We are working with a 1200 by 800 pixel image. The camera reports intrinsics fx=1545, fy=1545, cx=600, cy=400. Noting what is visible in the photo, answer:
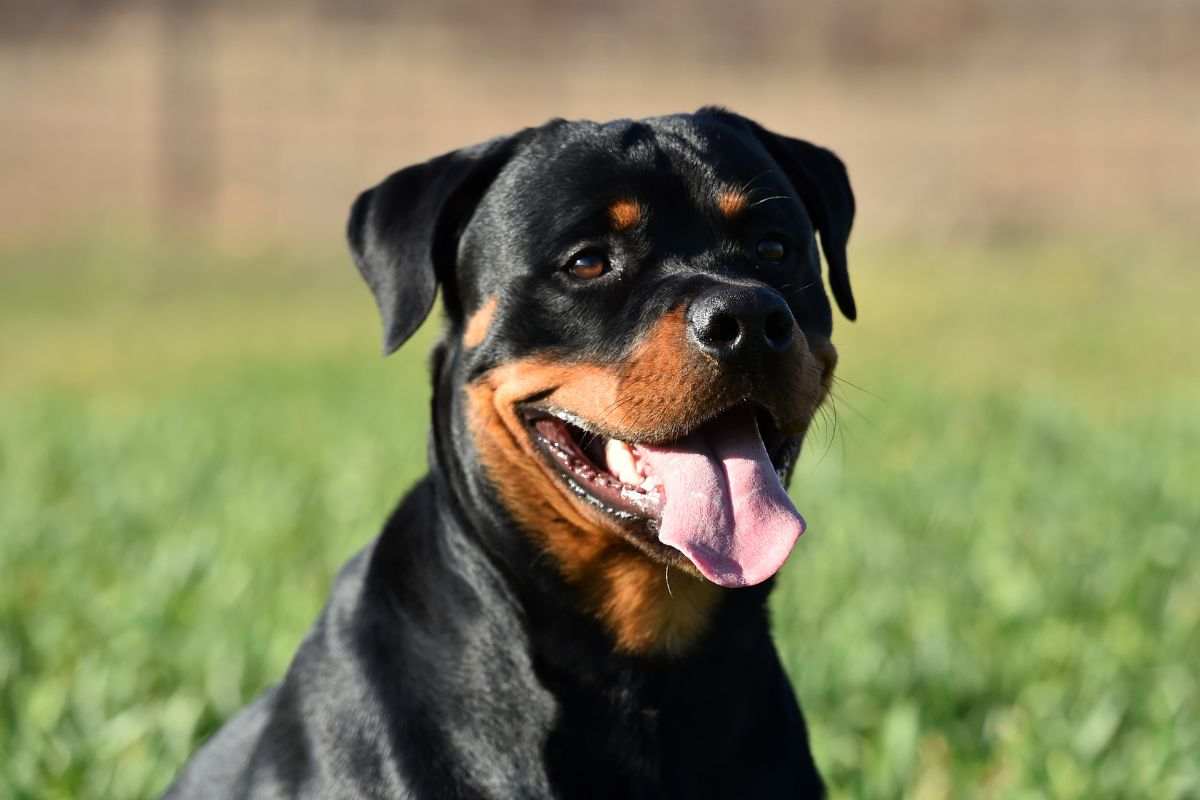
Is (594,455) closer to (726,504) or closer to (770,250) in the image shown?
(726,504)

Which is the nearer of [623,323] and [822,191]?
[623,323]

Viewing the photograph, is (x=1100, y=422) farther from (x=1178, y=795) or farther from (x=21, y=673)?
(x=21, y=673)

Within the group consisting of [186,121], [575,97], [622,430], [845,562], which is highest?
[622,430]

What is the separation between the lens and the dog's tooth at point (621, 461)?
2891mm

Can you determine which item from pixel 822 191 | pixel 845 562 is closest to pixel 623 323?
pixel 822 191

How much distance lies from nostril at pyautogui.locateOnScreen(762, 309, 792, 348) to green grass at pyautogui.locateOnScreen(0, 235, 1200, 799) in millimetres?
239

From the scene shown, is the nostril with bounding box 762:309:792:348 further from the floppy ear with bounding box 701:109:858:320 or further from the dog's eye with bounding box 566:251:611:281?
the floppy ear with bounding box 701:109:858:320

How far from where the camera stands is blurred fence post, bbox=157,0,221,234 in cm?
2712

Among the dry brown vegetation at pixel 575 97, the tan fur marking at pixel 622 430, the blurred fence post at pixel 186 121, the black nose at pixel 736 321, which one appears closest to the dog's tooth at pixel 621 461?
the tan fur marking at pixel 622 430

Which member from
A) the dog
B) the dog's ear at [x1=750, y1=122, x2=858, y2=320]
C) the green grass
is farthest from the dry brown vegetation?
the dog

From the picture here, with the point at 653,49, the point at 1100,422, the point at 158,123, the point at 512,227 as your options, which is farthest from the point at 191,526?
the point at 653,49

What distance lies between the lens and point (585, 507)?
9.22 feet

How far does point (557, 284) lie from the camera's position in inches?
116

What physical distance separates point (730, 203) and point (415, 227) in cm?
63
